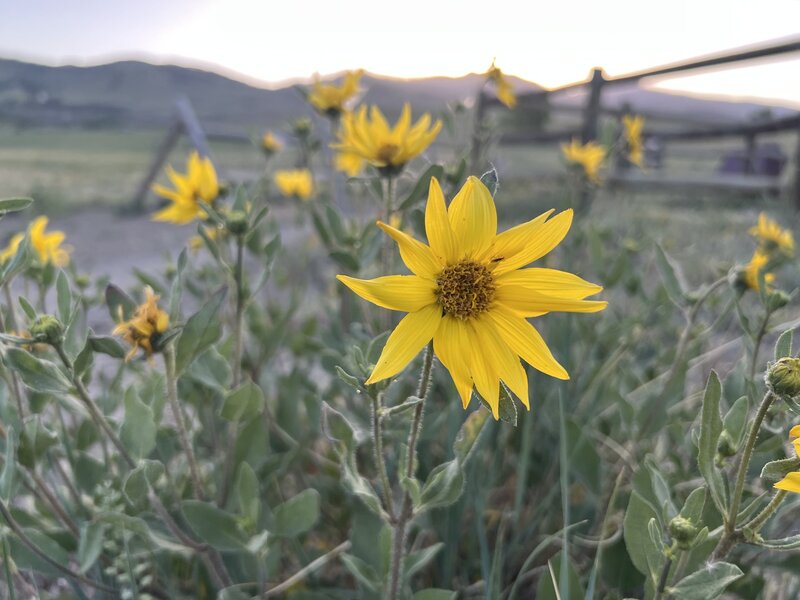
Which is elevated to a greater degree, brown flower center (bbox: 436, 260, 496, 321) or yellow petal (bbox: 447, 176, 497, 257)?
yellow petal (bbox: 447, 176, 497, 257)

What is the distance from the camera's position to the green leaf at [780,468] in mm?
640

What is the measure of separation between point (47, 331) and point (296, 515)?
1.65 feet

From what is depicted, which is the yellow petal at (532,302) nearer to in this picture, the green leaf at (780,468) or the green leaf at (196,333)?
the green leaf at (780,468)

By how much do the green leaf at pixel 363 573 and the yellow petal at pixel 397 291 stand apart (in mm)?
483

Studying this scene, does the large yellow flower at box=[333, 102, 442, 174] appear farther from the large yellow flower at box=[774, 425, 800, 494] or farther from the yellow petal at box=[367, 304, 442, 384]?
the large yellow flower at box=[774, 425, 800, 494]

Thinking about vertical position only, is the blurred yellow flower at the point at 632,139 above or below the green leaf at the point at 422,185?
above

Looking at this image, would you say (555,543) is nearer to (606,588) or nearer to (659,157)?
(606,588)

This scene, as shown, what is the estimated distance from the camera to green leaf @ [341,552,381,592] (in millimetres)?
937

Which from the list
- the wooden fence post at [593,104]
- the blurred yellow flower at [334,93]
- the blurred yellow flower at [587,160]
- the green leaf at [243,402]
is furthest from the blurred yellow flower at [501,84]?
the wooden fence post at [593,104]

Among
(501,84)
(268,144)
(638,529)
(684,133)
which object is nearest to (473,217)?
(638,529)

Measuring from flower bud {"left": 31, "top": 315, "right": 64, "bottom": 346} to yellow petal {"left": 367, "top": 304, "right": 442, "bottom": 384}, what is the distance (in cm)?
46

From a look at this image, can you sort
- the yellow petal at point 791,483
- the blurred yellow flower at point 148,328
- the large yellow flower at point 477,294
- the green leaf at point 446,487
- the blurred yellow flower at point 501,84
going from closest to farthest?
the yellow petal at point 791,483, the large yellow flower at point 477,294, the green leaf at point 446,487, the blurred yellow flower at point 148,328, the blurred yellow flower at point 501,84

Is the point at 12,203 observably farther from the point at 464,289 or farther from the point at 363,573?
the point at 363,573

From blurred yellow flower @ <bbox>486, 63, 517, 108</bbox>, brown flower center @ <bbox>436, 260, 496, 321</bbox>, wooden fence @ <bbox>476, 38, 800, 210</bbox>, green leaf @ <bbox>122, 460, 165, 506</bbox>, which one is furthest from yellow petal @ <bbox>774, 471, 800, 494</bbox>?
wooden fence @ <bbox>476, 38, 800, 210</bbox>
